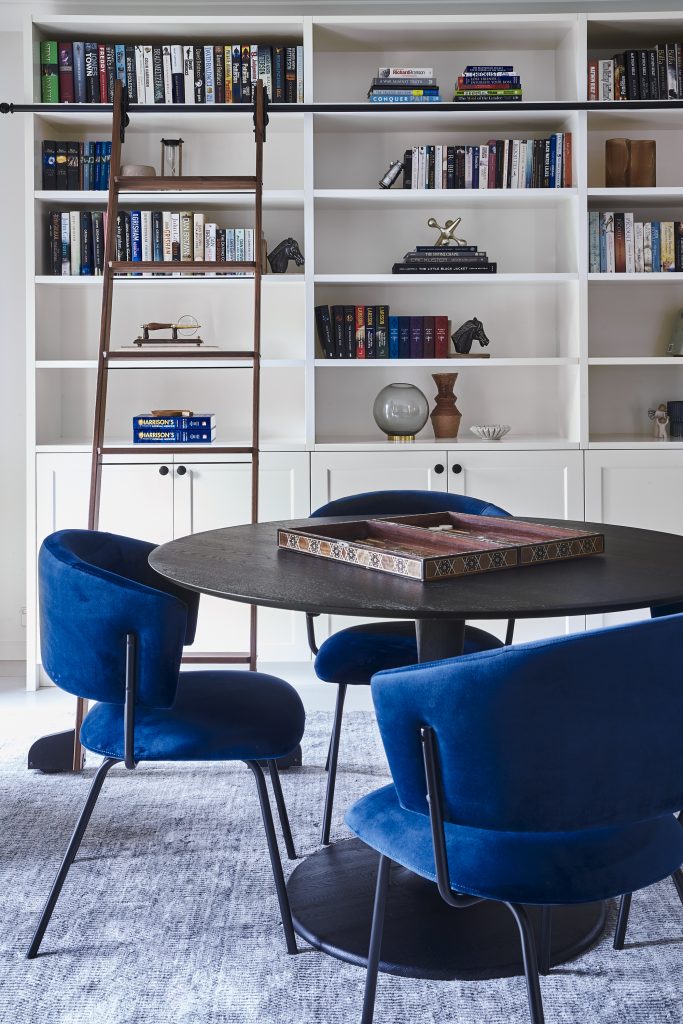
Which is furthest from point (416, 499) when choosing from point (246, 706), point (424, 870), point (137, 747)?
point (424, 870)

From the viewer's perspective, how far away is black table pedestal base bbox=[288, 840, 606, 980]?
5.89 feet

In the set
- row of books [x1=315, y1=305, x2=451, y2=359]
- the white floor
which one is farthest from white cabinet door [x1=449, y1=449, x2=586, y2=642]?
the white floor

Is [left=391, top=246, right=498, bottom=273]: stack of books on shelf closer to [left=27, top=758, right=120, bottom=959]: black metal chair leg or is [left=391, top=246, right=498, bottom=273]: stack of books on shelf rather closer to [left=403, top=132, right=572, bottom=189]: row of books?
[left=403, top=132, right=572, bottom=189]: row of books

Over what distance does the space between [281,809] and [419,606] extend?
85 centimetres

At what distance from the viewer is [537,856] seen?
133 centimetres

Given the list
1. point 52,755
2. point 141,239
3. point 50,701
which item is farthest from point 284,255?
point 52,755

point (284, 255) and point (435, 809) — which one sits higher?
point (284, 255)

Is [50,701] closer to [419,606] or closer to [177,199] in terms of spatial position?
[177,199]

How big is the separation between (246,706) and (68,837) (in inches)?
30.0

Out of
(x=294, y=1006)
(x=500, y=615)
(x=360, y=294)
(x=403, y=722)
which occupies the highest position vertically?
(x=360, y=294)

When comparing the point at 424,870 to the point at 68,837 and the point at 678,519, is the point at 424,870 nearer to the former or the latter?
the point at 68,837

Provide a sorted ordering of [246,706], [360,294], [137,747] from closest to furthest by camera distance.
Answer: [137,747] → [246,706] → [360,294]

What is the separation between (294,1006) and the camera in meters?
1.69

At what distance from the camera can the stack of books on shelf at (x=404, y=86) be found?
3740 millimetres
